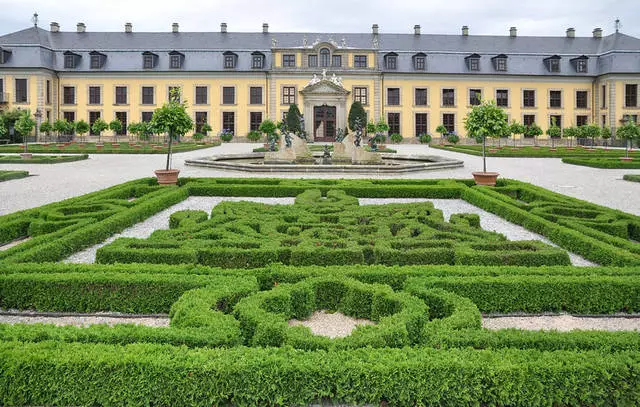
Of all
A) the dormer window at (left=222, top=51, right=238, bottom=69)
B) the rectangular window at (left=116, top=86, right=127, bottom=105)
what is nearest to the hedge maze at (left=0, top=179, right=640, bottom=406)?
the dormer window at (left=222, top=51, right=238, bottom=69)

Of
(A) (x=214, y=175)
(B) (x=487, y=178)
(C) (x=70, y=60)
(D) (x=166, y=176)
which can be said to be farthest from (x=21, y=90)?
(B) (x=487, y=178)

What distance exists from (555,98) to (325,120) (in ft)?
65.2

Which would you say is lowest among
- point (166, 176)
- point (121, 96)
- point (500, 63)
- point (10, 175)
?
point (166, 176)

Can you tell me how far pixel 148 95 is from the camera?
46188 mm

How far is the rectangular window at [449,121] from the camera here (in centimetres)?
4644

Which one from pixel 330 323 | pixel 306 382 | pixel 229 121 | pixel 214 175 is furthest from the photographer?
pixel 229 121

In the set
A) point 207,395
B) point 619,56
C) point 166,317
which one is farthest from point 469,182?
point 619,56

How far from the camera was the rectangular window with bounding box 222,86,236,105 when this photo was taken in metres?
46.2

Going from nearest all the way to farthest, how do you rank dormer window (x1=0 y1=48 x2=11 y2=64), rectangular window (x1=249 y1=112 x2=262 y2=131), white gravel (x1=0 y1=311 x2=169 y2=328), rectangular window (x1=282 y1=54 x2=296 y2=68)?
white gravel (x1=0 y1=311 x2=169 y2=328)
dormer window (x1=0 y1=48 x2=11 y2=64)
rectangular window (x1=282 y1=54 x2=296 y2=68)
rectangular window (x1=249 y1=112 x2=262 y2=131)

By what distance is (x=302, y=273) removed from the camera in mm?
5547

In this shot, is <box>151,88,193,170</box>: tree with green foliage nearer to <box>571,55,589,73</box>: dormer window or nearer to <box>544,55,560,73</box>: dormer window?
<box>544,55,560,73</box>: dormer window

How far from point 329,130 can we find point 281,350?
4164 centimetres

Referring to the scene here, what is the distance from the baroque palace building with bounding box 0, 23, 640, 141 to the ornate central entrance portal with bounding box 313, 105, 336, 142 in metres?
0.08

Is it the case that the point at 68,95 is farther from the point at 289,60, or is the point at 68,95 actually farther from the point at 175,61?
the point at 289,60
